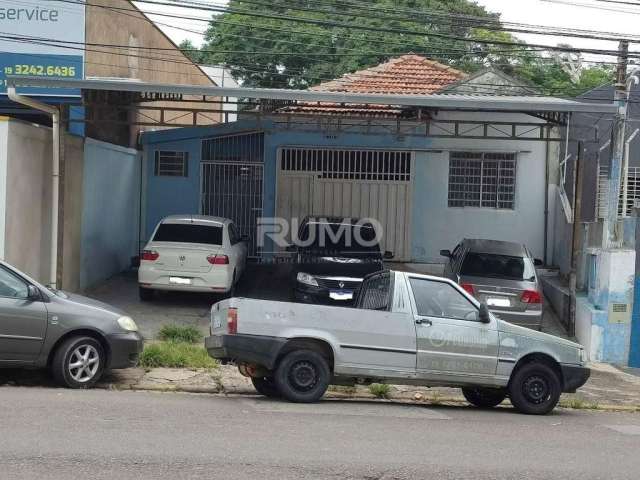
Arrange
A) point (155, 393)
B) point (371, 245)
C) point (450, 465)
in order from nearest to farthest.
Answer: point (450, 465) < point (155, 393) < point (371, 245)

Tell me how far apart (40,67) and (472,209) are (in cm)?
1048

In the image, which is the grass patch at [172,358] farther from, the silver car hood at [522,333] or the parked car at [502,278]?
the parked car at [502,278]

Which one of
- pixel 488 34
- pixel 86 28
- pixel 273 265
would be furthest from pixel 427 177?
pixel 488 34

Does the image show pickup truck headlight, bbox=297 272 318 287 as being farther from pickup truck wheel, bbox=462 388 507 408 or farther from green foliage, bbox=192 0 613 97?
green foliage, bbox=192 0 613 97

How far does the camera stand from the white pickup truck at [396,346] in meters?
10.5

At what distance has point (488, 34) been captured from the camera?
45.2 meters

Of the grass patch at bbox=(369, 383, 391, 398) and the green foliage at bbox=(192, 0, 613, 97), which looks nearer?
the grass patch at bbox=(369, 383, 391, 398)

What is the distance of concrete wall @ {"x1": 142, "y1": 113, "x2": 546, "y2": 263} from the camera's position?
22.7 m

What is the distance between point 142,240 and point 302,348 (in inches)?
523

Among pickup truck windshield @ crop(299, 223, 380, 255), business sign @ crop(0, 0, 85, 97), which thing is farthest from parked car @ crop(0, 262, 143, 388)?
business sign @ crop(0, 0, 85, 97)

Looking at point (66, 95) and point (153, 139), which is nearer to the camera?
point (66, 95)

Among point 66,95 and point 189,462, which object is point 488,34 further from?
point 189,462

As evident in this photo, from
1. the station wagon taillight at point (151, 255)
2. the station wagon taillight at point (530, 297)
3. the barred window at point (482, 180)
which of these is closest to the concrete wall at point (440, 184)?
the barred window at point (482, 180)

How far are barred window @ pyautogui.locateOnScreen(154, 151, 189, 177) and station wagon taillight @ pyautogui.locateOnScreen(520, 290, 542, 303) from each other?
10183mm
